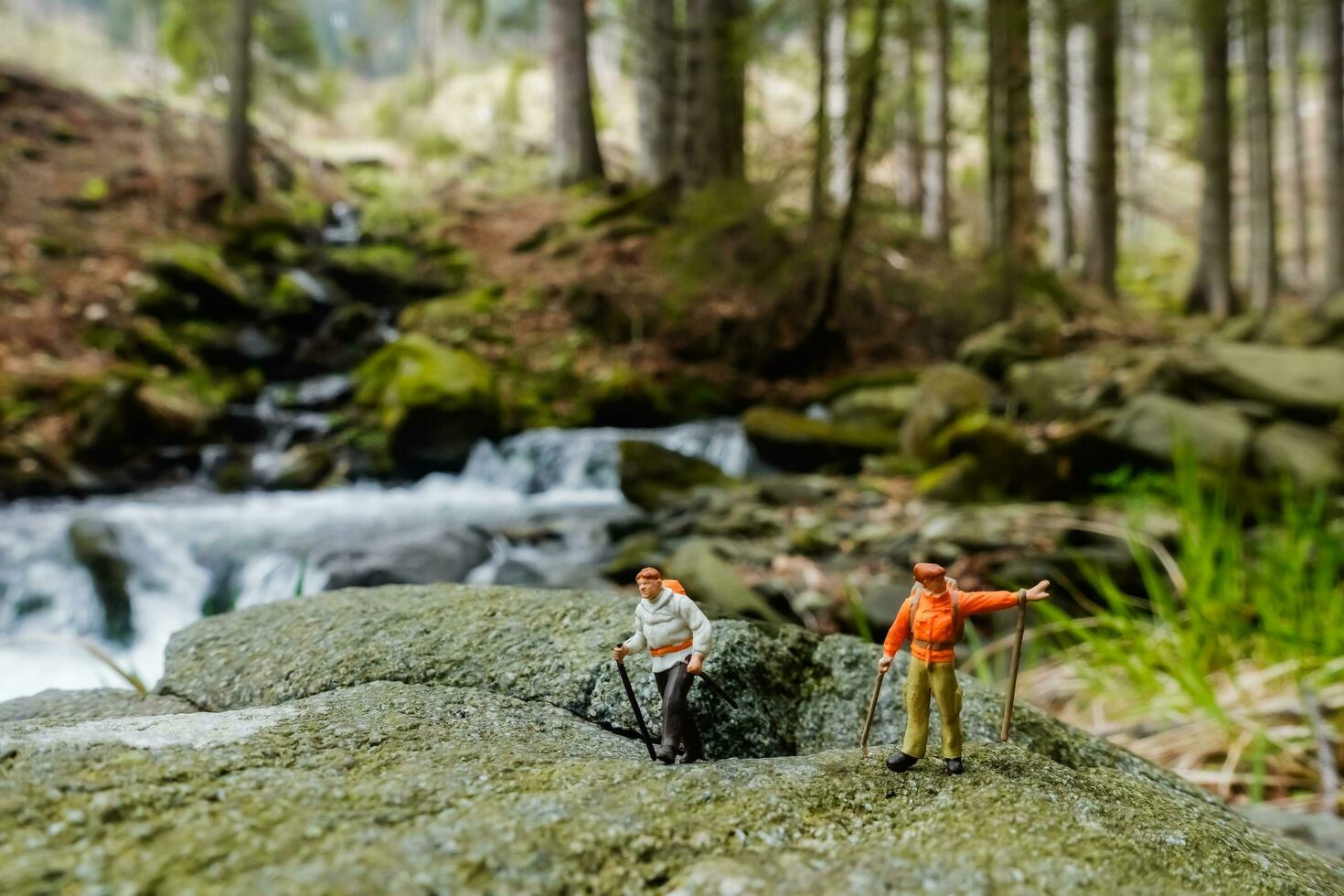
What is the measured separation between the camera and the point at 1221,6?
464 inches

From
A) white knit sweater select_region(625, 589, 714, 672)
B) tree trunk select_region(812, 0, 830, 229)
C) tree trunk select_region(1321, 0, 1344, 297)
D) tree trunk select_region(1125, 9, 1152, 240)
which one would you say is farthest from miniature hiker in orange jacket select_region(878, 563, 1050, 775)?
tree trunk select_region(1125, 9, 1152, 240)

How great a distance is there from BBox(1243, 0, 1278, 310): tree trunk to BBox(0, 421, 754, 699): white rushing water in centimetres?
1440

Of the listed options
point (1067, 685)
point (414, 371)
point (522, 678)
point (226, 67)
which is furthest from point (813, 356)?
point (226, 67)

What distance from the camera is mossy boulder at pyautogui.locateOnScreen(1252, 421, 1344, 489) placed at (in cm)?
600

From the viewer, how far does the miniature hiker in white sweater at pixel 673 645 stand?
1491 millimetres

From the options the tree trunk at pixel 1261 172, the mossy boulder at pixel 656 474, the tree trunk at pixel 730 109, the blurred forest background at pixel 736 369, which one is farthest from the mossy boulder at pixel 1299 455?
the tree trunk at pixel 1261 172

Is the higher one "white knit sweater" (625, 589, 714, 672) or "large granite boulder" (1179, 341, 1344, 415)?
"large granite boulder" (1179, 341, 1344, 415)

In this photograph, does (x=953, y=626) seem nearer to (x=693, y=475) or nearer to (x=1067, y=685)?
(x=1067, y=685)

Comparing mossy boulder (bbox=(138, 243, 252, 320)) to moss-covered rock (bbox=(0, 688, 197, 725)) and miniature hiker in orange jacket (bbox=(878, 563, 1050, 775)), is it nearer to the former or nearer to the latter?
moss-covered rock (bbox=(0, 688, 197, 725))

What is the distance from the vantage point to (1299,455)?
622cm

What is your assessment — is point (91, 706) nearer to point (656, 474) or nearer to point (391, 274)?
point (656, 474)

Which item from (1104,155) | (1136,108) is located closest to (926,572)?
(1104,155)

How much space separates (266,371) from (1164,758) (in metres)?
12.3

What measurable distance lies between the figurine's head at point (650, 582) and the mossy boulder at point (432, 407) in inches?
353
